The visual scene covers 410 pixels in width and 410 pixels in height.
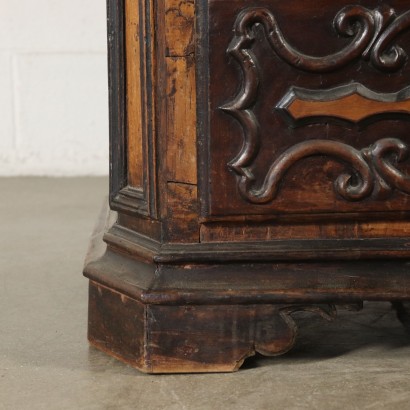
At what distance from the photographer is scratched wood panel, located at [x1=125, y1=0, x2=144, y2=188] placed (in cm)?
186

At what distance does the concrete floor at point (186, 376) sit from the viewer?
5.48ft

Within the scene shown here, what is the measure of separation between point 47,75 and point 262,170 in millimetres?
3469

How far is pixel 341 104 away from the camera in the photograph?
5.80ft

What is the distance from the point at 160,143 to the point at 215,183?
5.1 inches

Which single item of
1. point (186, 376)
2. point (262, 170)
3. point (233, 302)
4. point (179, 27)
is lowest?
point (186, 376)

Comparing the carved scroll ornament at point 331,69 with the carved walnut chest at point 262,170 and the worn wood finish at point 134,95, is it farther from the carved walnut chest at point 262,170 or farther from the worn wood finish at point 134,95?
the worn wood finish at point 134,95

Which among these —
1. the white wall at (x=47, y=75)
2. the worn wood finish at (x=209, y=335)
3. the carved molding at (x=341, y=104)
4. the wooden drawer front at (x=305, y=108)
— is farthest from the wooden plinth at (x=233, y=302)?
the white wall at (x=47, y=75)

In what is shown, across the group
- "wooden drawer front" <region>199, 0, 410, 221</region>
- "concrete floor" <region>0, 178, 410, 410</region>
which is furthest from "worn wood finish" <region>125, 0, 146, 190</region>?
"concrete floor" <region>0, 178, 410, 410</region>

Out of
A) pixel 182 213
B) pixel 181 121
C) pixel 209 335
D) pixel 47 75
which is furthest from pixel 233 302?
pixel 47 75

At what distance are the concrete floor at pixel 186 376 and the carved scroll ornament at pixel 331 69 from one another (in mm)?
330

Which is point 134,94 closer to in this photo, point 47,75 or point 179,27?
point 179,27

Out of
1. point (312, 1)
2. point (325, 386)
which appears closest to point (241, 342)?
point (325, 386)

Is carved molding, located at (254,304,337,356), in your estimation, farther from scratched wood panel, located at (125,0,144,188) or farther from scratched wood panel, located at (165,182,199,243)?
scratched wood panel, located at (125,0,144,188)

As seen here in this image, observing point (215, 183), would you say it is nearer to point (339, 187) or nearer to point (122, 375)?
point (339, 187)
